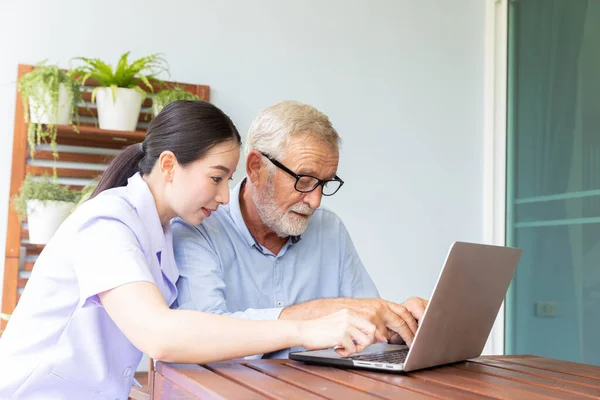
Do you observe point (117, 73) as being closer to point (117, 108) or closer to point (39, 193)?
point (117, 108)

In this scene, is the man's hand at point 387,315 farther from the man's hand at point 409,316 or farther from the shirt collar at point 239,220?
the shirt collar at point 239,220

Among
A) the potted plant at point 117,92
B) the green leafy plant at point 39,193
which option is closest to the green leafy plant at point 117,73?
the potted plant at point 117,92

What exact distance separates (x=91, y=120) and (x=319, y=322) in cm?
247

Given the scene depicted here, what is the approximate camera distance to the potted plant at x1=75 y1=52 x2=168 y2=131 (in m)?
3.29

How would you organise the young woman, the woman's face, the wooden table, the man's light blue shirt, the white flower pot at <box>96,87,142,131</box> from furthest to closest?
the white flower pot at <box>96,87,142,131</box>, the man's light blue shirt, the woman's face, the young woman, the wooden table

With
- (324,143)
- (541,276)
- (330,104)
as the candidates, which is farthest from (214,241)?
(541,276)

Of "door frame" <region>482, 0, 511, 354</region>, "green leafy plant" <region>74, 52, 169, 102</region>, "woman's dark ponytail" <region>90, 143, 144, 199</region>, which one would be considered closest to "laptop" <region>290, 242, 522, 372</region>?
"woman's dark ponytail" <region>90, 143, 144, 199</region>

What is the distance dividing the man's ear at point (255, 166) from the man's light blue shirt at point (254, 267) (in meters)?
0.08

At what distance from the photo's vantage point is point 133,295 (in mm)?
1361

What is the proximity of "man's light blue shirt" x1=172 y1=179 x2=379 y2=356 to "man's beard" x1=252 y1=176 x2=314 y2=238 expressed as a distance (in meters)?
0.07

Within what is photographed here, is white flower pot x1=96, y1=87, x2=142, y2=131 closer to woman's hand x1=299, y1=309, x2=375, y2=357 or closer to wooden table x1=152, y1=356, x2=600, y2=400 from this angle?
wooden table x1=152, y1=356, x2=600, y2=400

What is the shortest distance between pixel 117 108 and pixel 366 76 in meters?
1.42

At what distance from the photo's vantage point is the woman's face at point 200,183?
1687mm

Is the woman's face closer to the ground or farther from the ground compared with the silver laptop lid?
farther from the ground
